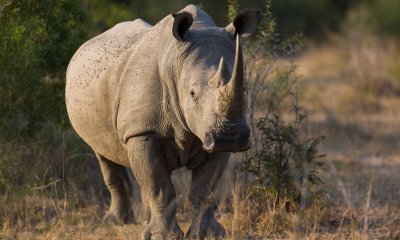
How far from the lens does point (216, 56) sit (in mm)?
6254

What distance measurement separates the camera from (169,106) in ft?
21.3

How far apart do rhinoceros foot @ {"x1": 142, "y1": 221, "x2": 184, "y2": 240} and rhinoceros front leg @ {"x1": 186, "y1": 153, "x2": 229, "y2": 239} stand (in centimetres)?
11

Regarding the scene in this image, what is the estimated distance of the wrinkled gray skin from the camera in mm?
5922

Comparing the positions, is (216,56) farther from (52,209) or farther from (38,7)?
(38,7)

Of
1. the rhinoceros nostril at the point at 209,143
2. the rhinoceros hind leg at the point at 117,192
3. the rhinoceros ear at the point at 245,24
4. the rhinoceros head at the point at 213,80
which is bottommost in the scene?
the rhinoceros hind leg at the point at 117,192

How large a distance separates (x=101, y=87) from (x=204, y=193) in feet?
3.81

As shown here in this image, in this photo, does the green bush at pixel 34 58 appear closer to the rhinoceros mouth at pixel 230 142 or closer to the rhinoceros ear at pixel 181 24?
the rhinoceros ear at pixel 181 24

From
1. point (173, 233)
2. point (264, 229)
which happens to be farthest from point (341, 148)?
point (173, 233)

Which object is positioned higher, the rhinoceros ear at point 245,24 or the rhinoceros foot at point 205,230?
the rhinoceros ear at point 245,24

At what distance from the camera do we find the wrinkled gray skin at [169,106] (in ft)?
19.4

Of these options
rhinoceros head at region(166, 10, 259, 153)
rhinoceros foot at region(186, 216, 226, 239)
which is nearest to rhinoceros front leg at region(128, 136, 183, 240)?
rhinoceros foot at region(186, 216, 226, 239)

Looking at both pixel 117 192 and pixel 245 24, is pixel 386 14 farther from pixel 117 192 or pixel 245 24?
pixel 245 24

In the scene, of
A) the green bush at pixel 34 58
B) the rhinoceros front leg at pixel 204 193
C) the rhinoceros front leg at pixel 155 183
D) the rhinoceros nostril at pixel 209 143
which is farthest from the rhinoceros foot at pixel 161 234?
the green bush at pixel 34 58

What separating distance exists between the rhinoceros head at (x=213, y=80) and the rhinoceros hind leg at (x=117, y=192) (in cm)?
184
